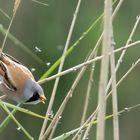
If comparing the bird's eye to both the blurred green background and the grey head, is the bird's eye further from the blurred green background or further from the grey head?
the blurred green background

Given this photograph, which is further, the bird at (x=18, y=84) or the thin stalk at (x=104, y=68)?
the bird at (x=18, y=84)

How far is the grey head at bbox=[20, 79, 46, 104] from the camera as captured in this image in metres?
1.98

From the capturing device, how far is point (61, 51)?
5840mm

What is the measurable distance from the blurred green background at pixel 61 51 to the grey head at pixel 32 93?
12.4ft

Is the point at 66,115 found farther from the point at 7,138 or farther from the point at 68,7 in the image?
the point at 68,7

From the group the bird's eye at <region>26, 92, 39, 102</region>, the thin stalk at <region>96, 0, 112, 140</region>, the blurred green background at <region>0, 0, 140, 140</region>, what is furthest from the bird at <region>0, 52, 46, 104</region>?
the blurred green background at <region>0, 0, 140, 140</region>

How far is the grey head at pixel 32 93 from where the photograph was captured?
1976 millimetres

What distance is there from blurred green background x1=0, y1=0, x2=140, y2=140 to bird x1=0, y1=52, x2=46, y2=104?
3671mm

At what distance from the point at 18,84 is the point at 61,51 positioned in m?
3.79

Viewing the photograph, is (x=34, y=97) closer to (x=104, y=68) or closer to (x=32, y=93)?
(x=32, y=93)

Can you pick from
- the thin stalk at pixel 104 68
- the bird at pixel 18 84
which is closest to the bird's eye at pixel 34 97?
the bird at pixel 18 84

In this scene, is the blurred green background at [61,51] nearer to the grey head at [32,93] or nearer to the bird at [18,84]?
the bird at [18,84]

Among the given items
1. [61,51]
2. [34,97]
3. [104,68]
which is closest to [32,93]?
[34,97]

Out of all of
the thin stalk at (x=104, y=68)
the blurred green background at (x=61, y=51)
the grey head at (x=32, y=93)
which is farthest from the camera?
the blurred green background at (x=61, y=51)
